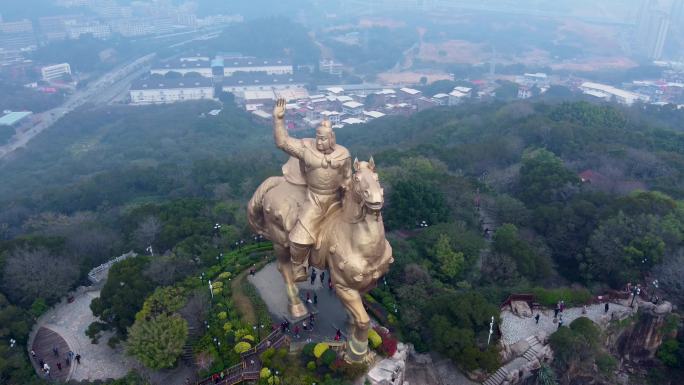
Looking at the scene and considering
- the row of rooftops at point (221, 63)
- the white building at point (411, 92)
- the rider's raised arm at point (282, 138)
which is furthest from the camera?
the row of rooftops at point (221, 63)

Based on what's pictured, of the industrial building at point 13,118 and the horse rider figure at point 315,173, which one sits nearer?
the horse rider figure at point 315,173

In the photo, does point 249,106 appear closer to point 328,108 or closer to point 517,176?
point 328,108

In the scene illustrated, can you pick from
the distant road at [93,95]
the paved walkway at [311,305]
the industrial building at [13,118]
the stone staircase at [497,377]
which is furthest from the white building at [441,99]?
the stone staircase at [497,377]

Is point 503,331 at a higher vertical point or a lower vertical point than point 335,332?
lower

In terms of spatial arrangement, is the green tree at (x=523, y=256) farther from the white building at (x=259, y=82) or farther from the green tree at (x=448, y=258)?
the white building at (x=259, y=82)

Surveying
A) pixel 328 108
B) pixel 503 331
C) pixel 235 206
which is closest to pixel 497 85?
pixel 328 108

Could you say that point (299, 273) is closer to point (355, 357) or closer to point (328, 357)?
point (328, 357)

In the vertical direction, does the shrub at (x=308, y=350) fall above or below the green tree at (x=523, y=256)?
above
